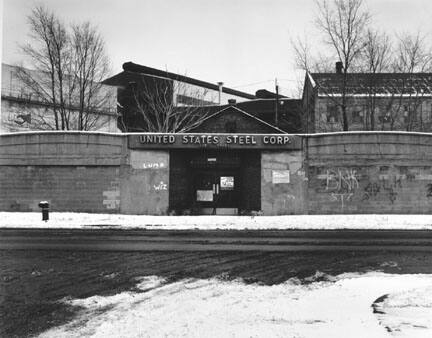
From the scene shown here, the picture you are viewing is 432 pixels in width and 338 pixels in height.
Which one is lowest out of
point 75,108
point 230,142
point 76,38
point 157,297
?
point 157,297

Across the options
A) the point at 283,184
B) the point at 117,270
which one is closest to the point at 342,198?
the point at 283,184

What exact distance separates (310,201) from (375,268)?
12.9 meters

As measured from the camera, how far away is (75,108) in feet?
115

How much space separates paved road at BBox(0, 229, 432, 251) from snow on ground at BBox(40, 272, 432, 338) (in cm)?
391

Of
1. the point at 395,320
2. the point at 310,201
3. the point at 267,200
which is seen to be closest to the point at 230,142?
the point at 267,200

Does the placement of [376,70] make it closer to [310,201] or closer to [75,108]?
[310,201]

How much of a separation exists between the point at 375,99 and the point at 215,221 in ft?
63.3

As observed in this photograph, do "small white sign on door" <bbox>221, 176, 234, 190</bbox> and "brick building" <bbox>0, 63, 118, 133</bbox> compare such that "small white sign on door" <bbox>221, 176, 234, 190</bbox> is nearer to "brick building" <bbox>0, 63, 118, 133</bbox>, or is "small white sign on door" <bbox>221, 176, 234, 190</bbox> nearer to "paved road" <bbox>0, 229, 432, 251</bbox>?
"paved road" <bbox>0, 229, 432, 251</bbox>

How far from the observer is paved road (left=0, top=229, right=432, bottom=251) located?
1164cm

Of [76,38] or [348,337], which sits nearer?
[348,337]

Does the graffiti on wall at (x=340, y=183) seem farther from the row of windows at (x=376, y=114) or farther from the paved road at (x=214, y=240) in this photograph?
the row of windows at (x=376, y=114)

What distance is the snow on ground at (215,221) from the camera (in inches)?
683

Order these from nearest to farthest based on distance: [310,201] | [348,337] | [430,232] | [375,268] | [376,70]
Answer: [348,337]
[375,268]
[430,232]
[310,201]
[376,70]

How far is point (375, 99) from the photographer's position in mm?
33188
